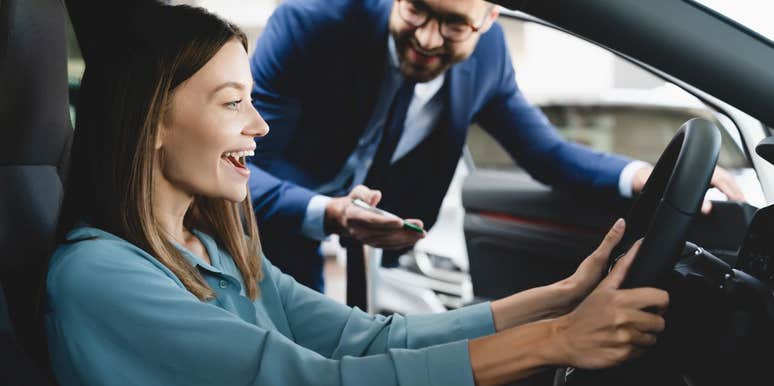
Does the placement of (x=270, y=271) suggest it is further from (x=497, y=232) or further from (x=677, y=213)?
(x=497, y=232)

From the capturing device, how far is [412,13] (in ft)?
6.24

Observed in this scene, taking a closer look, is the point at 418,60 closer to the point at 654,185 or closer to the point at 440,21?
the point at 440,21

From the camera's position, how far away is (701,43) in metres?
0.89

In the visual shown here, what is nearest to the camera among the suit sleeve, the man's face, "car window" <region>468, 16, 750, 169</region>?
the man's face

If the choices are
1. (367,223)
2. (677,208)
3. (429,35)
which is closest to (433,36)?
(429,35)

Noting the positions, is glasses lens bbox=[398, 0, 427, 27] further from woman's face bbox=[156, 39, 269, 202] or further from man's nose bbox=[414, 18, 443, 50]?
woman's face bbox=[156, 39, 269, 202]

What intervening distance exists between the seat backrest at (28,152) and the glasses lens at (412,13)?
86 cm

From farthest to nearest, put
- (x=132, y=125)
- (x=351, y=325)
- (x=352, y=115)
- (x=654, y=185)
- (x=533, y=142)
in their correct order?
(x=533, y=142), (x=352, y=115), (x=351, y=325), (x=654, y=185), (x=132, y=125)

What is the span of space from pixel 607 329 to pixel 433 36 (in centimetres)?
108

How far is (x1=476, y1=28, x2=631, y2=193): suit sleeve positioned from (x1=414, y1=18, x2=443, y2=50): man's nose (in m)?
0.34

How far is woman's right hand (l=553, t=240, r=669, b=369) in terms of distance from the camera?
0.93 metres

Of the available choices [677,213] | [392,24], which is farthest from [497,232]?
[677,213]

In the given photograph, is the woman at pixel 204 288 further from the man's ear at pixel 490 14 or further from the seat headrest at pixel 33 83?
the man's ear at pixel 490 14

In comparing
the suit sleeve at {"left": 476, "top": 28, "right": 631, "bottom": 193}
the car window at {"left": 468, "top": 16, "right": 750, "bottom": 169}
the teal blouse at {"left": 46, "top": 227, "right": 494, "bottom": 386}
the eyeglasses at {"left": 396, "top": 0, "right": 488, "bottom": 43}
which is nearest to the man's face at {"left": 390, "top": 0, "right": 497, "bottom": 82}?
the eyeglasses at {"left": 396, "top": 0, "right": 488, "bottom": 43}
